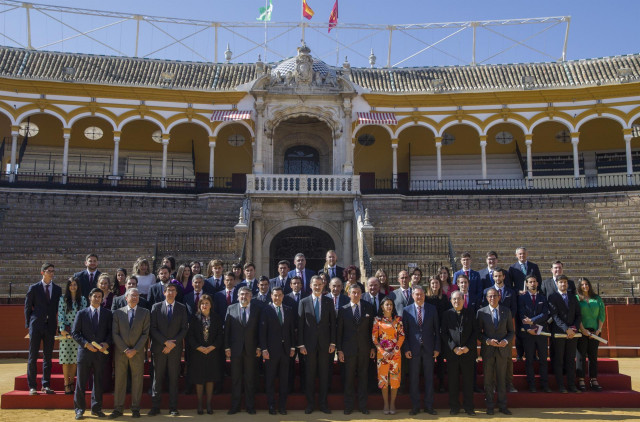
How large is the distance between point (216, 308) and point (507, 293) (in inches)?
160

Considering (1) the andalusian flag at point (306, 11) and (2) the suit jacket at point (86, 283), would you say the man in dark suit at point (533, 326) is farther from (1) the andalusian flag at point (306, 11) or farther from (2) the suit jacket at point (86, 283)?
(1) the andalusian flag at point (306, 11)

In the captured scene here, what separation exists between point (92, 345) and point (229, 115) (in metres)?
16.6

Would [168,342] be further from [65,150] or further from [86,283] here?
[65,150]

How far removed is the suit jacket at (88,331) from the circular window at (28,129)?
749 inches

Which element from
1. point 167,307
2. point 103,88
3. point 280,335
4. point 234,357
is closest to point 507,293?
point 280,335

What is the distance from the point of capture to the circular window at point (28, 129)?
24.3 metres

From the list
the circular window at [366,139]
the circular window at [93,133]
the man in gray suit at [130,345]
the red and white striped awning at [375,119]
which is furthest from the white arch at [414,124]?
the man in gray suit at [130,345]

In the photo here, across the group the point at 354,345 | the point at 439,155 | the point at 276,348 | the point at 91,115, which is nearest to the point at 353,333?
the point at 354,345

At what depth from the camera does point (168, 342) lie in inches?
304

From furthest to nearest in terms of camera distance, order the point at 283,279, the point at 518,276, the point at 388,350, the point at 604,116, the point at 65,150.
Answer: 1. the point at 604,116
2. the point at 65,150
3. the point at 283,279
4. the point at 518,276
5. the point at 388,350

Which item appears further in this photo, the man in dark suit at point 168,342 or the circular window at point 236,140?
the circular window at point 236,140

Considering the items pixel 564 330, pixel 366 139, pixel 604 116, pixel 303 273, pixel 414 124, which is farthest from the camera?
pixel 366 139

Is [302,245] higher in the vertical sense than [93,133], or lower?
Answer: lower

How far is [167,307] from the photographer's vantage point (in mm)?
7922
